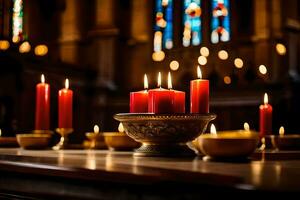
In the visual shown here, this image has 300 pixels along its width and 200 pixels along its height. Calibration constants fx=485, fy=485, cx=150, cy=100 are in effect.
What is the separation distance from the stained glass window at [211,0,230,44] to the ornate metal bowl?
842 centimetres

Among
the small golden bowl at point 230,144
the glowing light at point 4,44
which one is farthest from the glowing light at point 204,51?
the small golden bowl at point 230,144

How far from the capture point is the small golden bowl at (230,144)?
1151mm

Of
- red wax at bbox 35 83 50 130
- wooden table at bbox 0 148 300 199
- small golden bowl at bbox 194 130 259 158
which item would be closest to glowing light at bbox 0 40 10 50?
red wax at bbox 35 83 50 130

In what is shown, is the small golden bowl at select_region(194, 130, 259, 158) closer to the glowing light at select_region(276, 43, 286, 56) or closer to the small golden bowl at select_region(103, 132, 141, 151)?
the small golden bowl at select_region(103, 132, 141, 151)

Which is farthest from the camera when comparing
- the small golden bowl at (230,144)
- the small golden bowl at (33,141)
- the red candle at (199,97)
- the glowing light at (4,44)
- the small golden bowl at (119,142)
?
the glowing light at (4,44)

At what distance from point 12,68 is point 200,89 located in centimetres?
591

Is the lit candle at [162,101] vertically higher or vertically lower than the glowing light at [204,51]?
lower

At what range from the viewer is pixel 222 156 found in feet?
3.89

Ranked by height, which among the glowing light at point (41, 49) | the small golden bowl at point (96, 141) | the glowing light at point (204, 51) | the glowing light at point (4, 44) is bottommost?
the small golden bowl at point (96, 141)

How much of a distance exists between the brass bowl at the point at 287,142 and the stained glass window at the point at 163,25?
28.0ft

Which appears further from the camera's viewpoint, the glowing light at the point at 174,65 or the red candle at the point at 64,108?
the glowing light at the point at 174,65

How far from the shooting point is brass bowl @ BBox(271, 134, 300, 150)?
1680 mm

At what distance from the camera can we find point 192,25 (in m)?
10.1

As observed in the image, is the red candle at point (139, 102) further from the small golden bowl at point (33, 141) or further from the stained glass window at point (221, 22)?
the stained glass window at point (221, 22)
